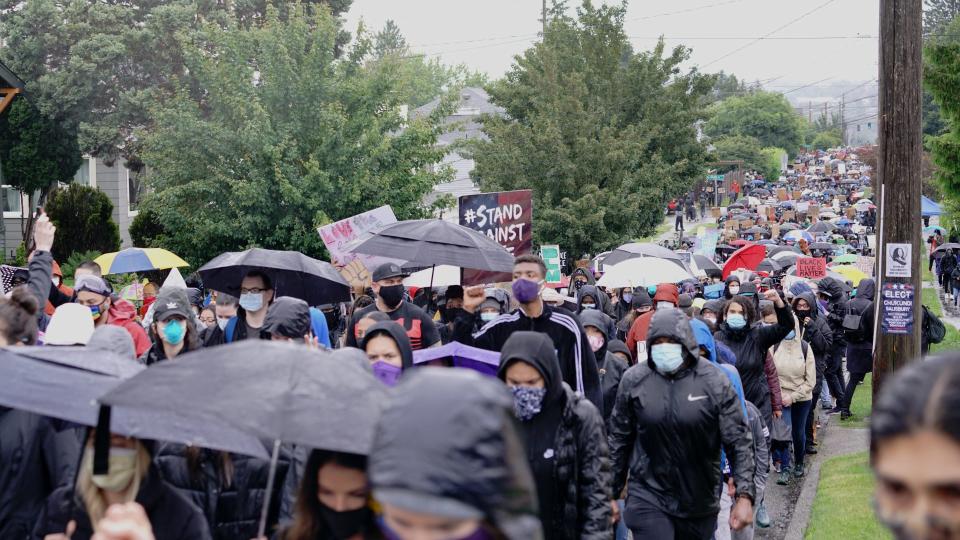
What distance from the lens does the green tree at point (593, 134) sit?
2941 centimetres

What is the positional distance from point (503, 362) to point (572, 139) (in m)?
24.5

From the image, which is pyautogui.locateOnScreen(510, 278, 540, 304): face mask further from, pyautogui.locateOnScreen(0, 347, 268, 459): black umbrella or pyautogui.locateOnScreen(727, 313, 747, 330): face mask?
pyautogui.locateOnScreen(727, 313, 747, 330): face mask

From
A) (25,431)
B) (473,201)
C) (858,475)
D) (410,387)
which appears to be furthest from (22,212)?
(410,387)

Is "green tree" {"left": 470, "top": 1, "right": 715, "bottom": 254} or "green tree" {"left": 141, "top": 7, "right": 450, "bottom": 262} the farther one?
"green tree" {"left": 470, "top": 1, "right": 715, "bottom": 254}

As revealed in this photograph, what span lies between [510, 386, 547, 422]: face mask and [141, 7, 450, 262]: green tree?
1638cm

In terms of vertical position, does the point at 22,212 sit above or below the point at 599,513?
above

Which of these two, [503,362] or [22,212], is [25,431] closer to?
[503,362]

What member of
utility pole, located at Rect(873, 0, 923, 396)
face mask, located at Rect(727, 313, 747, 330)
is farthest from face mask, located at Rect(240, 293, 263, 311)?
utility pole, located at Rect(873, 0, 923, 396)

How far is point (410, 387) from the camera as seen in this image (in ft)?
7.08

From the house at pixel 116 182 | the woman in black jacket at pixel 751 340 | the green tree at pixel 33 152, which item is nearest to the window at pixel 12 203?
the green tree at pixel 33 152

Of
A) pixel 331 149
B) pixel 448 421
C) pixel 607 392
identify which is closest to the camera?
pixel 448 421

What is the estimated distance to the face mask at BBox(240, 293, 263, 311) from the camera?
28.7 feet

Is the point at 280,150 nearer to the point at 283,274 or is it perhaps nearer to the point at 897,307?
the point at 283,274

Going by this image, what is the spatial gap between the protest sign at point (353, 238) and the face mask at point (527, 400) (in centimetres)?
839
